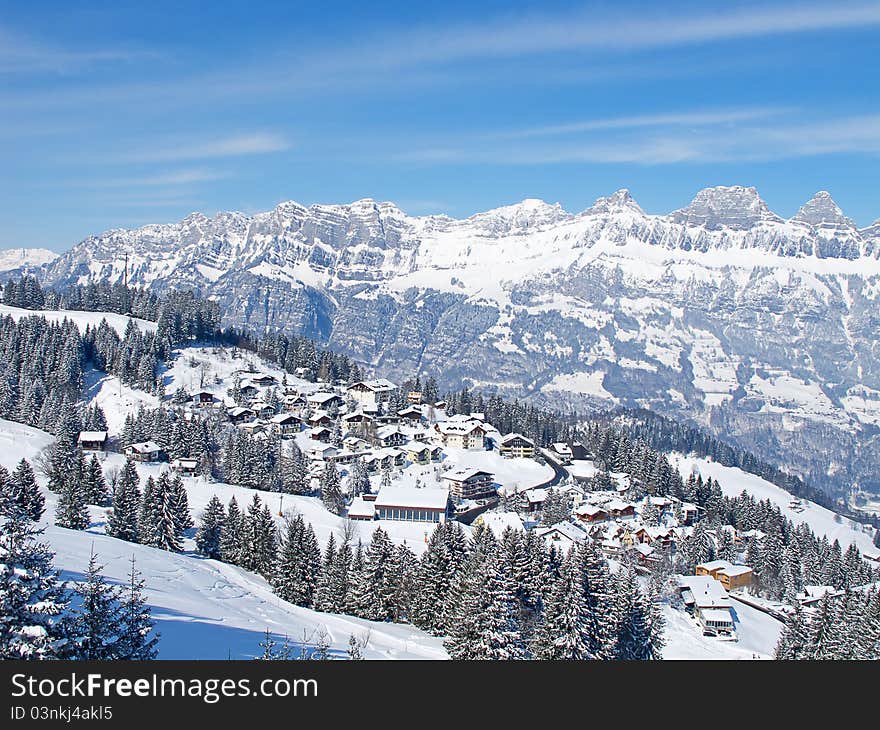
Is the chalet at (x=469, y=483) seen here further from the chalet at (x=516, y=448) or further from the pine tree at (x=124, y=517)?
the pine tree at (x=124, y=517)

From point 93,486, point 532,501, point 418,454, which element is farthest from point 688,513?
point 93,486

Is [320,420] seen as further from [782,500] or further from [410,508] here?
[782,500]

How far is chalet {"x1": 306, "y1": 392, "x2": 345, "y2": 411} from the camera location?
→ 4454 inches

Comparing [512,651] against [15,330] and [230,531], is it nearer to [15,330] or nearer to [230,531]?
[230,531]

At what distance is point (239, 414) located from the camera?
333ft

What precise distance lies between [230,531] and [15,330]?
77915 millimetres

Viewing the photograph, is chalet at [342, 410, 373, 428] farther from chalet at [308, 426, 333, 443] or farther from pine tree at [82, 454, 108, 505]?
pine tree at [82, 454, 108, 505]

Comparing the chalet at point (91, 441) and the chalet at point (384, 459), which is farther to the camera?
the chalet at point (384, 459)

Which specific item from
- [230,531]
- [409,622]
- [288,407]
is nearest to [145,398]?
[288,407]

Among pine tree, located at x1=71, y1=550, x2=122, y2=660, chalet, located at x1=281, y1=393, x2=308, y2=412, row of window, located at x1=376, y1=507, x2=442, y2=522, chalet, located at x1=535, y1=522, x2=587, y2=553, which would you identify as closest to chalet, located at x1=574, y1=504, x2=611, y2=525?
chalet, located at x1=535, y1=522, x2=587, y2=553

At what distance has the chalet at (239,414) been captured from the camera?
333 ft

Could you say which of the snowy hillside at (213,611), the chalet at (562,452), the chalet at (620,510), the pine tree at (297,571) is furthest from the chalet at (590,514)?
the snowy hillside at (213,611)

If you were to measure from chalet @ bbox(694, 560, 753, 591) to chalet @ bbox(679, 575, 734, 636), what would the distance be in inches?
441

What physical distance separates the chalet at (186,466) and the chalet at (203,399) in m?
25.4
